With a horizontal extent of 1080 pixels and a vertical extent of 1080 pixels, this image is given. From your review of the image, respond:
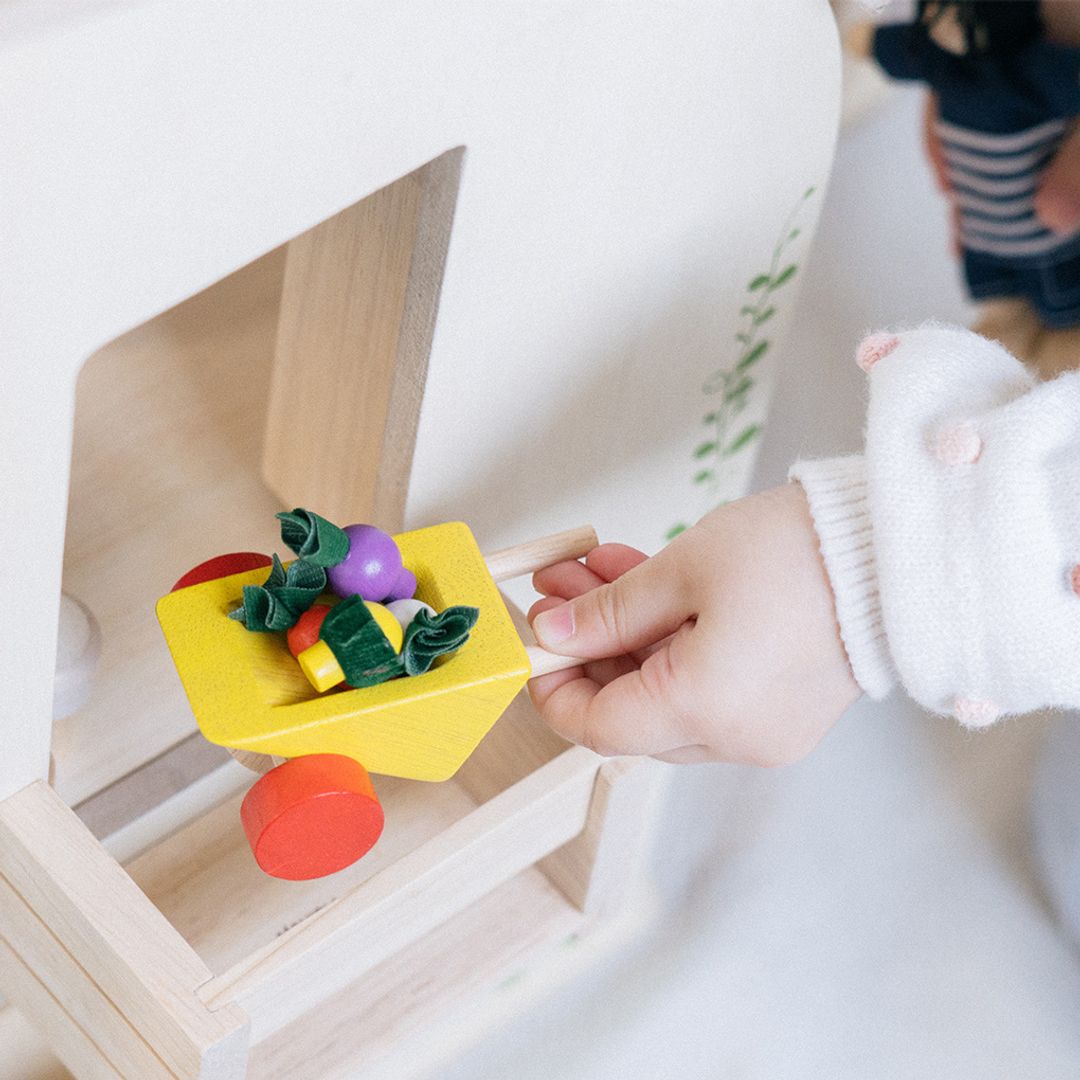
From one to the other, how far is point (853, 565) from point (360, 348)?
0.22m

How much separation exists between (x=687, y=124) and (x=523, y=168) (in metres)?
0.09

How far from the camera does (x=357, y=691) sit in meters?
0.42

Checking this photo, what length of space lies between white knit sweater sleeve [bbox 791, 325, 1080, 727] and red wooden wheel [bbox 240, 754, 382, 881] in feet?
0.60

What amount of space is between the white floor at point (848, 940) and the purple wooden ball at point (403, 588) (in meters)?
0.34

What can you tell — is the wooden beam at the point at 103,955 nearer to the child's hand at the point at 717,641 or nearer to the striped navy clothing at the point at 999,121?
the child's hand at the point at 717,641

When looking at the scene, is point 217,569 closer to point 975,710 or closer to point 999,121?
point 975,710

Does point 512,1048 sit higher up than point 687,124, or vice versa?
point 687,124

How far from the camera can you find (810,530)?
49 centimetres

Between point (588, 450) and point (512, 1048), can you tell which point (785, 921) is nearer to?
point (512, 1048)

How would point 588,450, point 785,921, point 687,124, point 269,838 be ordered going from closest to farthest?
point 269,838
point 687,124
point 588,450
point 785,921

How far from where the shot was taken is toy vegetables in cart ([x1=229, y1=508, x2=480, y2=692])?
41 cm

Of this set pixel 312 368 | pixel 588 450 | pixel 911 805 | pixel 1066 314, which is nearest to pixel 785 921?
pixel 911 805

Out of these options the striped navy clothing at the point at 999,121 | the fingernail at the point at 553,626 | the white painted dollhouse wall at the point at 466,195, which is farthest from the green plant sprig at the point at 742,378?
the striped navy clothing at the point at 999,121

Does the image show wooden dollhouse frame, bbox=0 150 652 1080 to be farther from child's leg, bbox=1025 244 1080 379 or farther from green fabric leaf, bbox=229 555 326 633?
child's leg, bbox=1025 244 1080 379
